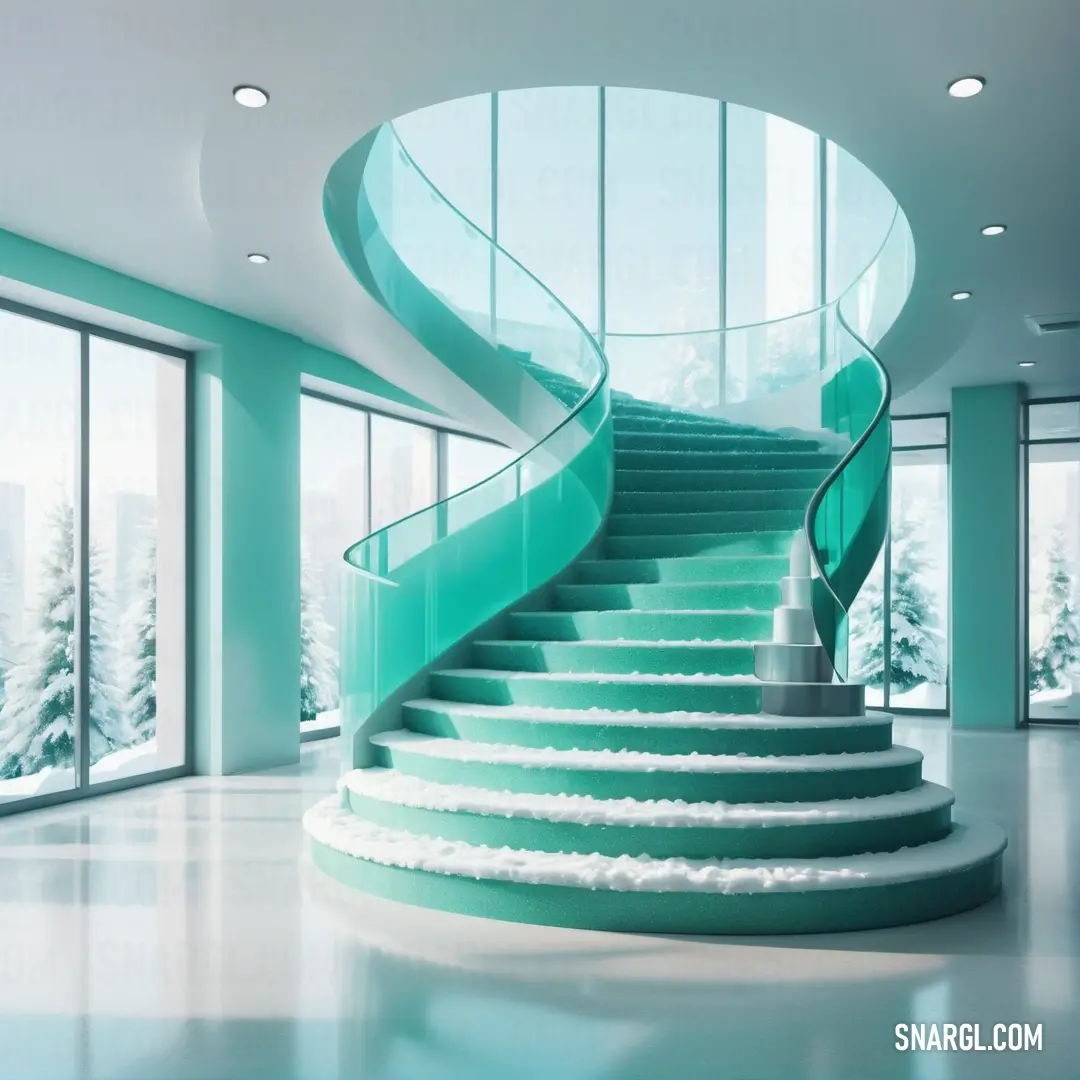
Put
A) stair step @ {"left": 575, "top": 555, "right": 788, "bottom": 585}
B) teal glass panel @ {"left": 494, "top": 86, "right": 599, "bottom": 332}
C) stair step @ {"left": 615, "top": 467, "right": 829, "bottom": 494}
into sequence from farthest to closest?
1. teal glass panel @ {"left": 494, "top": 86, "right": 599, "bottom": 332}
2. stair step @ {"left": 615, "top": 467, "right": 829, "bottom": 494}
3. stair step @ {"left": 575, "top": 555, "right": 788, "bottom": 585}

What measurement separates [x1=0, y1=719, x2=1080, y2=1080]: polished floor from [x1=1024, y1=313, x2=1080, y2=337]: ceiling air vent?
17.2 ft

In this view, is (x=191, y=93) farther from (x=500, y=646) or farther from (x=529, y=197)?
(x=529, y=197)

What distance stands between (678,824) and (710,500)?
13.9 feet

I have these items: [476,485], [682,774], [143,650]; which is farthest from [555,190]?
[682,774]

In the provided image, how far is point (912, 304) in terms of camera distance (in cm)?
884

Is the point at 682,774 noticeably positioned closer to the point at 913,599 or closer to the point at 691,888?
the point at 691,888

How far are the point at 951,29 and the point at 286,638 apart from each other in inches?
283

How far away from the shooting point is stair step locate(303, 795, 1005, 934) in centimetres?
459

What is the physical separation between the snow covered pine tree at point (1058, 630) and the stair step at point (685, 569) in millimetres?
7218

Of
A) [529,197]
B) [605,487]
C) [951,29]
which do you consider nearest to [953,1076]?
[951,29]

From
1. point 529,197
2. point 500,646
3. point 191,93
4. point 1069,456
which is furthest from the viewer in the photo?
point 529,197

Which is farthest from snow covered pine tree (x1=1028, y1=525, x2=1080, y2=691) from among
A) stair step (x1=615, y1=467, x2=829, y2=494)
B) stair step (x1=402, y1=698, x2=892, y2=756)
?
stair step (x1=402, y1=698, x2=892, y2=756)

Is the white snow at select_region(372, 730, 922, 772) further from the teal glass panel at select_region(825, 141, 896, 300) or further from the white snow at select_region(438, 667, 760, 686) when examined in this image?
the teal glass panel at select_region(825, 141, 896, 300)

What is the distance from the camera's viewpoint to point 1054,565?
43.2ft
